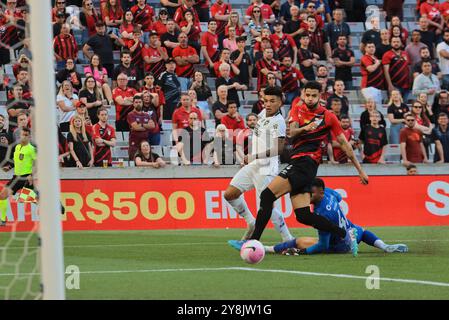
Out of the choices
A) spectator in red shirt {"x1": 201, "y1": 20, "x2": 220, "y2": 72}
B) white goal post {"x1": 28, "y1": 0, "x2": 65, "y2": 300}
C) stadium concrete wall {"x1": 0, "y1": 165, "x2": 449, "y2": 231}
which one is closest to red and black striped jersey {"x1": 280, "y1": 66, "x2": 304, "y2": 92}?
spectator in red shirt {"x1": 201, "y1": 20, "x2": 220, "y2": 72}

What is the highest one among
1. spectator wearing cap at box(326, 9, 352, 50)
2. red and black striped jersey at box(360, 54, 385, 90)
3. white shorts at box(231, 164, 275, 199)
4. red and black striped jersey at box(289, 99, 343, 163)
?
spectator wearing cap at box(326, 9, 352, 50)

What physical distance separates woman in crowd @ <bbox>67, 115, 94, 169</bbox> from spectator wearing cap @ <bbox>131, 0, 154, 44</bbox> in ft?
14.0

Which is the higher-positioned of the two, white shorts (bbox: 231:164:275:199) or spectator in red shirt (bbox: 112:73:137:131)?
spectator in red shirt (bbox: 112:73:137:131)

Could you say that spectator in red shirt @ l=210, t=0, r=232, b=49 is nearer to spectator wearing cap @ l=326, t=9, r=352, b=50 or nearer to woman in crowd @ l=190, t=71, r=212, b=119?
woman in crowd @ l=190, t=71, r=212, b=119

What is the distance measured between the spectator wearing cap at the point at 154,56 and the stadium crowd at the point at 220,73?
0.03 metres

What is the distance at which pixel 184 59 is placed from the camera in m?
23.3

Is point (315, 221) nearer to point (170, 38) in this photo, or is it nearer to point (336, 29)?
point (170, 38)

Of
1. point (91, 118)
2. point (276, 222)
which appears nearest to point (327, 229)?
point (276, 222)

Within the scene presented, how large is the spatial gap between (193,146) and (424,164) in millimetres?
4659

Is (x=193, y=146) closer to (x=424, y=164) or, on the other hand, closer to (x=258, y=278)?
(x=424, y=164)

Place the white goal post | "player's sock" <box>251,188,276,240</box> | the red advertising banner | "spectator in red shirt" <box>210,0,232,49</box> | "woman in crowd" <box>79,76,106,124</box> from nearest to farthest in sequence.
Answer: the white goal post
"player's sock" <box>251,188,276,240</box>
the red advertising banner
"woman in crowd" <box>79,76,106,124</box>
"spectator in red shirt" <box>210,0,232,49</box>

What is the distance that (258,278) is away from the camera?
35.0ft

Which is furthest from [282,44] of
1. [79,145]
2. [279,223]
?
[279,223]

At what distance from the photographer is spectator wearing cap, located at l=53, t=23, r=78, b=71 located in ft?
74.7
